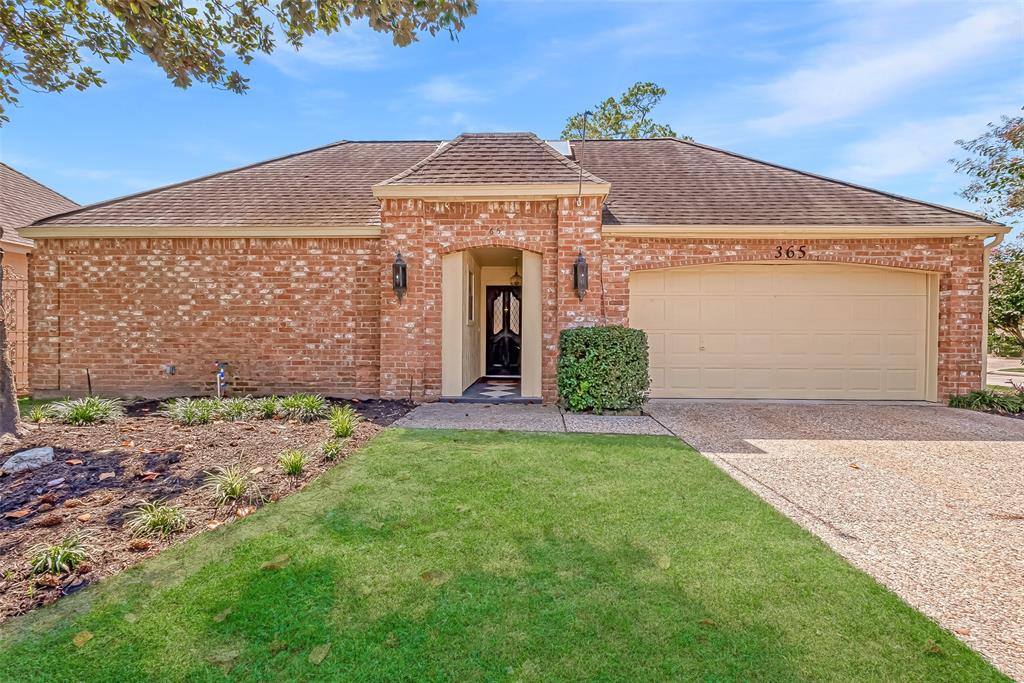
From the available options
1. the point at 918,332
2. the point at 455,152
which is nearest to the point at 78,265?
the point at 455,152

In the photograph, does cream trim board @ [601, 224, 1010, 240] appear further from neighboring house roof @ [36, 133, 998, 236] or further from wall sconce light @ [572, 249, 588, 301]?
wall sconce light @ [572, 249, 588, 301]

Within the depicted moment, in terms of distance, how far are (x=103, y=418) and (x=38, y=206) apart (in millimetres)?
10129

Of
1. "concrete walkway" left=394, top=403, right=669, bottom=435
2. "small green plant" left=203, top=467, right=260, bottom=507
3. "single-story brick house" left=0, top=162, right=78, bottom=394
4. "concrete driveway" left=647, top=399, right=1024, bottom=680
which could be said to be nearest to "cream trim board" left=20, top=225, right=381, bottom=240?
"single-story brick house" left=0, top=162, right=78, bottom=394

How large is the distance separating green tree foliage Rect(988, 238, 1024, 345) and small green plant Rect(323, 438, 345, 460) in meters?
15.3

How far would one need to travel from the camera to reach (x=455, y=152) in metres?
8.48

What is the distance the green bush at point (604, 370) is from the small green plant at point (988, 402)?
5.60m

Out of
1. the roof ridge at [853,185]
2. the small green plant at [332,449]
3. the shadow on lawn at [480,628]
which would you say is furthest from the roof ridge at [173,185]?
the shadow on lawn at [480,628]

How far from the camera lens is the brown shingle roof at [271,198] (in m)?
8.50

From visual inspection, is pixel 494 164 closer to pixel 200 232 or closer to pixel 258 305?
pixel 258 305

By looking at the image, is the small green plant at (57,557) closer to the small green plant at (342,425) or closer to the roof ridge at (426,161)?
the small green plant at (342,425)

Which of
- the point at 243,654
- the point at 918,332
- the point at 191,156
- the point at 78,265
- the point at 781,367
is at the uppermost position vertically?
the point at 191,156

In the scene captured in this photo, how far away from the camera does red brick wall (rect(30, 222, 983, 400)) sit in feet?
26.9

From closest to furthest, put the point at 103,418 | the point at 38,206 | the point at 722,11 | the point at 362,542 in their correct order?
the point at 362,542 < the point at 103,418 < the point at 722,11 < the point at 38,206

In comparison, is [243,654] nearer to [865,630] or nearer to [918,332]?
[865,630]
